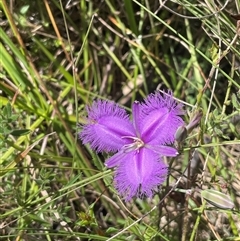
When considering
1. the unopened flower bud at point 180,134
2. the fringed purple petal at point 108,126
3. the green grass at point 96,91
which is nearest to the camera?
the unopened flower bud at point 180,134

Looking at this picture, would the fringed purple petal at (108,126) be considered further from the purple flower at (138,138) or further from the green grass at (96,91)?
the green grass at (96,91)

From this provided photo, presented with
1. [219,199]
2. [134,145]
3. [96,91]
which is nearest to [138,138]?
[134,145]

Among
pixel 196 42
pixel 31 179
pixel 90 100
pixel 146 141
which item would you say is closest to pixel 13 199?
pixel 31 179

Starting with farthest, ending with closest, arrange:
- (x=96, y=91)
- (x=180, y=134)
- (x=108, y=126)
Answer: (x=96, y=91) < (x=108, y=126) < (x=180, y=134)

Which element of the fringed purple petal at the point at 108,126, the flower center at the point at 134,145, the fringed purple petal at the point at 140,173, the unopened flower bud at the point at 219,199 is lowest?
the unopened flower bud at the point at 219,199

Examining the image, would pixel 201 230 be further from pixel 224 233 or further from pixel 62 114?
pixel 62 114

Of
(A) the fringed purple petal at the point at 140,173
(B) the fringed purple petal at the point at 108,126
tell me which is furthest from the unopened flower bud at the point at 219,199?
(B) the fringed purple petal at the point at 108,126

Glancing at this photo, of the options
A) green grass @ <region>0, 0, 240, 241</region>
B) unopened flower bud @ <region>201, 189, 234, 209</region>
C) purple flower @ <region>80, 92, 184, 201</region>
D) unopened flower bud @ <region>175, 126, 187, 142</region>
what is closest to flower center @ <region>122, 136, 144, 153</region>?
purple flower @ <region>80, 92, 184, 201</region>

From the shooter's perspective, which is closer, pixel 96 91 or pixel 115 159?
pixel 115 159

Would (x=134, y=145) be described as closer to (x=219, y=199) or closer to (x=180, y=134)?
(x=180, y=134)
